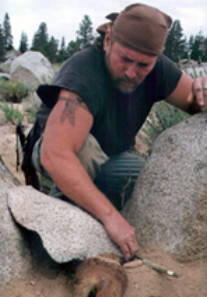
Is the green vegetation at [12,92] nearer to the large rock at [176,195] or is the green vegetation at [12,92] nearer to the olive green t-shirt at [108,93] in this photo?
the olive green t-shirt at [108,93]

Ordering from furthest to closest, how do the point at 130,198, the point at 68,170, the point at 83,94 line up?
the point at 130,198 < the point at 83,94 < the point at 68,170

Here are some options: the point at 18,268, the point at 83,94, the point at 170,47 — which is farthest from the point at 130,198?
the point at 170,47

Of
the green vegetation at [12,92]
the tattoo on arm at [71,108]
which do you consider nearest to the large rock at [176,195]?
the tattoo on arm at [71,108]

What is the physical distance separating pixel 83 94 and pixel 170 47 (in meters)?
6.68

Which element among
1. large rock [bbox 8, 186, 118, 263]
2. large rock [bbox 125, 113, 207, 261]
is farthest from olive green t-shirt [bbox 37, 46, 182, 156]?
large rock [bbox 8, 186, 118, 263]

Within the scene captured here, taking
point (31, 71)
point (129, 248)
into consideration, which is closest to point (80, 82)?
point (129, 248)

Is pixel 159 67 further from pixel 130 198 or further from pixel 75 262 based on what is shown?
pixel 75 262

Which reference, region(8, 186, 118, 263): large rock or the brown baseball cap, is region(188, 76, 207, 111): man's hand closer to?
the brown baseball cap

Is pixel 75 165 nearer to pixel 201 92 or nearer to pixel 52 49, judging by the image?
pixel 201 92

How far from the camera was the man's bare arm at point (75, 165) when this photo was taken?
2594 mm

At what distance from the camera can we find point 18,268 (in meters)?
2.40

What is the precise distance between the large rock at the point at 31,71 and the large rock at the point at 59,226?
9.58 metres

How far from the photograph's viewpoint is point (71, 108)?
282 cm

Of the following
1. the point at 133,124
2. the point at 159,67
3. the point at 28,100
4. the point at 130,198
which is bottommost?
the point at 28,100
